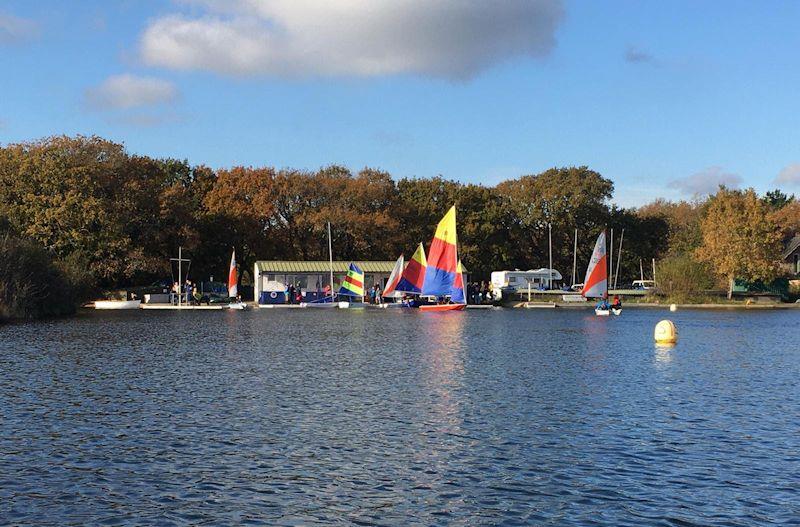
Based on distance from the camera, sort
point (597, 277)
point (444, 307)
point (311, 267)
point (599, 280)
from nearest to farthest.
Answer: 1. point (597, 277)
2. point (599, 280)
3. point (444, 307)
4. point (311, 267)

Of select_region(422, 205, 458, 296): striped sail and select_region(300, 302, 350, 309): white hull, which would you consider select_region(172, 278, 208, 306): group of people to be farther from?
select_region(422, 205, 458, 296): striped sail

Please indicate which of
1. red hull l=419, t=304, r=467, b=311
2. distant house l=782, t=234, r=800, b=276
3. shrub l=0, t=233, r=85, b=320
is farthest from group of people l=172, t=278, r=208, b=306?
distant house l=782, t=234, r=800, b=276

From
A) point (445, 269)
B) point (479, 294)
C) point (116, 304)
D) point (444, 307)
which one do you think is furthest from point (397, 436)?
point (479, 294)

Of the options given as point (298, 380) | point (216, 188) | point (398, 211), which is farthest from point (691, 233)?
point (298, 380)

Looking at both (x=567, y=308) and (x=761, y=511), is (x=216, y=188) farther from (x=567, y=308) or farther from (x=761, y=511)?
(x=761, y=511)

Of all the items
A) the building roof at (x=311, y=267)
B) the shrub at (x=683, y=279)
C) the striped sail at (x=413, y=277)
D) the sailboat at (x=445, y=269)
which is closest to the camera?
the sailboat at (x=445, y=269)

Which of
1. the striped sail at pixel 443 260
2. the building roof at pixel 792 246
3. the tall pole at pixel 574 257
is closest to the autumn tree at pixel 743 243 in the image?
the tall pole at pixel 574 257

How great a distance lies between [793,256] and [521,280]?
39138 mm

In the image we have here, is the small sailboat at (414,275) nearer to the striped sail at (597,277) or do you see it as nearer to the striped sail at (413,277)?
the striped sail at (413,277)

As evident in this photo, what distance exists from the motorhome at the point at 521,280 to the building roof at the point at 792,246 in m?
31.7

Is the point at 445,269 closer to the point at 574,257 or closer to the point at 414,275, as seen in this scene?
the point at 414,275

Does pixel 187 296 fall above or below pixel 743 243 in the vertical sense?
below

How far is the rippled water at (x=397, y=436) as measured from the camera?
43.4 feet

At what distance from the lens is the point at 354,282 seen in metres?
81.2
